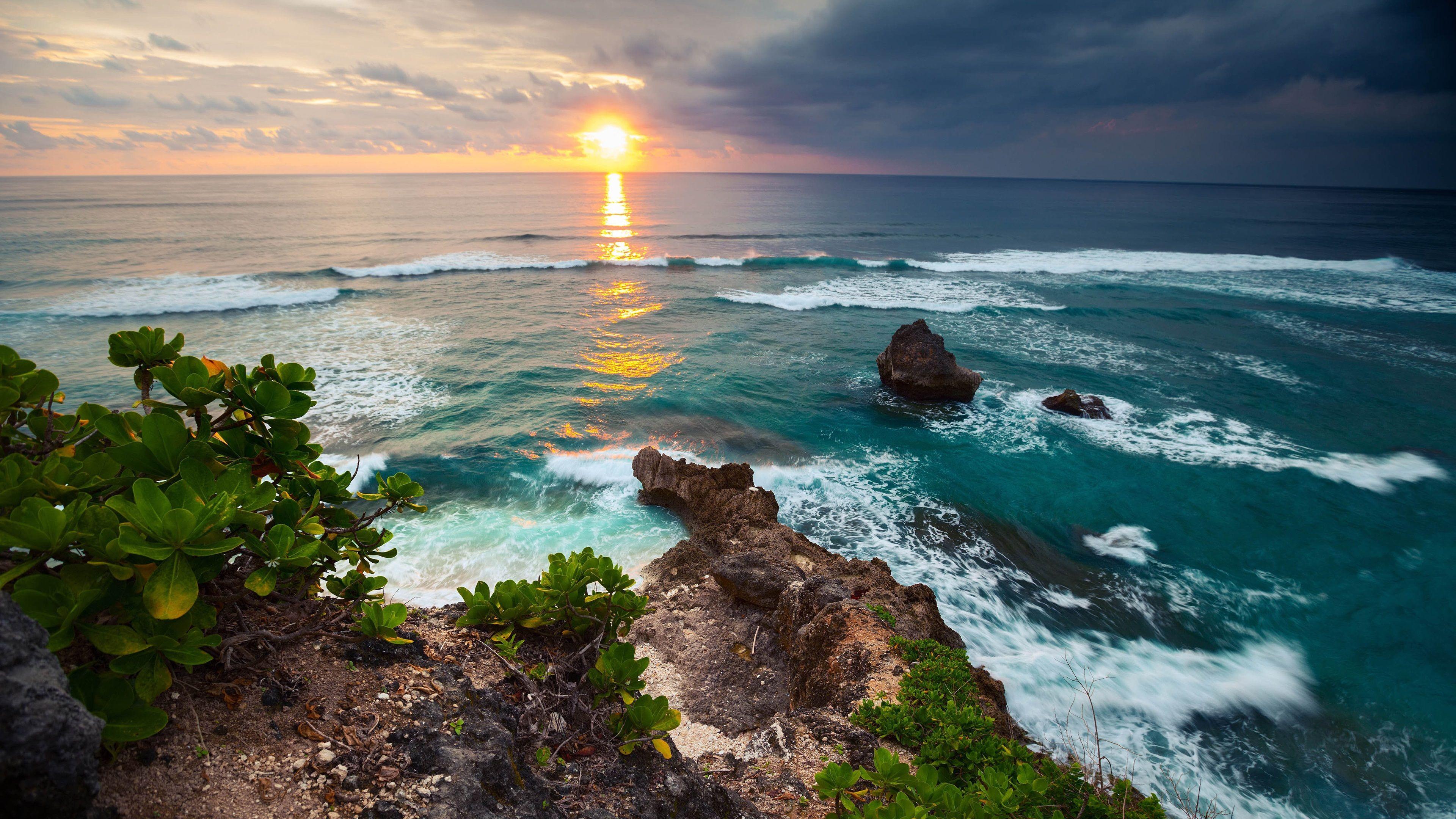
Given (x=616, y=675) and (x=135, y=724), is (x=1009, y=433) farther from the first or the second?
(x=135, y=724)

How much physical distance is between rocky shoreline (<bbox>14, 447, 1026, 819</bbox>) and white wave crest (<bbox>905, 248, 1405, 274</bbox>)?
34.3 metres

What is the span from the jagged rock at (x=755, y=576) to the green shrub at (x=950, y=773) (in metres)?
1.81

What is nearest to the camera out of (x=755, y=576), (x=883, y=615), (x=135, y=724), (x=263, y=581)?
(x=135, y=724)

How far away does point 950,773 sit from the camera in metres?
3.71

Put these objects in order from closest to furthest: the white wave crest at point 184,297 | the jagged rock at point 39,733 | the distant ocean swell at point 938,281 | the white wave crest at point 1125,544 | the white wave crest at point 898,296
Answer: the jagged rock at point 39,733, the white wave crest at point 1125,544, the white wave crest at point 184,297, the distant ocean swell at point 938,281, the white wave crest at point 898,296

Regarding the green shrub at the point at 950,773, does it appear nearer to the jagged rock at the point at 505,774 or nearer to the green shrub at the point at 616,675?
the jagged rock at the point at 505,774

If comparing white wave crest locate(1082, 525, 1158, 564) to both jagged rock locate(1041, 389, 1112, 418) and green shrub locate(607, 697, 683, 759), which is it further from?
green shrub locate(607, 697, 683, 759)

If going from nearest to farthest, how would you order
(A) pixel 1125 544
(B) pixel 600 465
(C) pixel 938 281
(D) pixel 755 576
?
1. (D) pixel 755 576
2. (A) pixel 1125 544
3. (B) pixel 600 465
4. (C) pixel 938 281

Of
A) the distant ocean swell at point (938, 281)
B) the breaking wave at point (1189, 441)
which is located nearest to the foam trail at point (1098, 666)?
the breaking wave at point (1189, 441)

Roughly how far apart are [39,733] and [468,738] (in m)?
1.28

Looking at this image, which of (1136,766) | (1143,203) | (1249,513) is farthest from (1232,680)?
(1143,203)

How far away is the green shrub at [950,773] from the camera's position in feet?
9.05

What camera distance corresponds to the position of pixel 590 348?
19734 mm

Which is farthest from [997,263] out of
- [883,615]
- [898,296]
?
[883,615]
